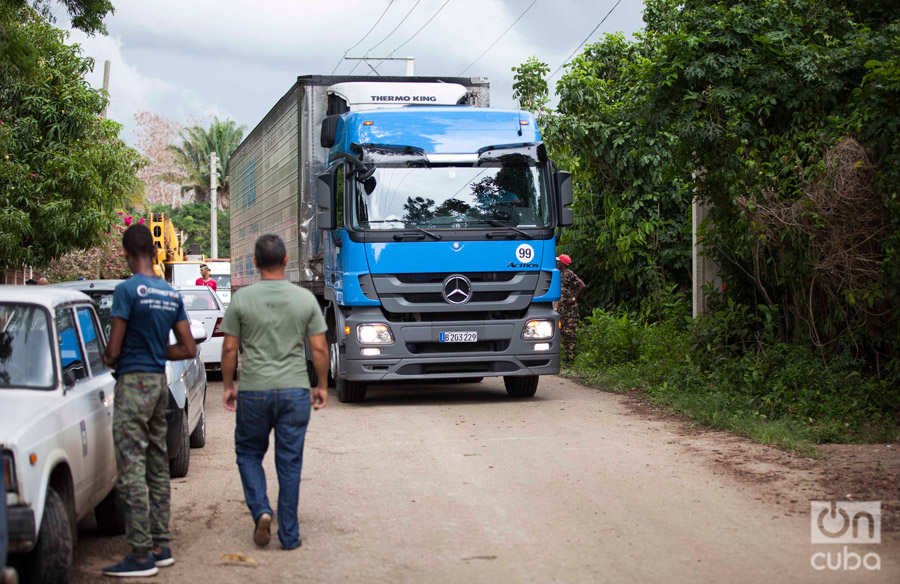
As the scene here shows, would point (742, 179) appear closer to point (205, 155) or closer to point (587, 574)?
point (587, 574)

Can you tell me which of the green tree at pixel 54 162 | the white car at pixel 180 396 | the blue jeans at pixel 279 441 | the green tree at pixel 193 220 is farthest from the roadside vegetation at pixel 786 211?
the green tree at pixel 193 220

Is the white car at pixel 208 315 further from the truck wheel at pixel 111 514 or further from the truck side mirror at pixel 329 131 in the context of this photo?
the truck wheel at pixel 111 514

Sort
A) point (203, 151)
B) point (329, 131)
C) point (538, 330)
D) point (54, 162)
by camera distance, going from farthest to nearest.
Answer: point (203, 151) < point (54, 162) < point (329, 131) < point (538, 330)

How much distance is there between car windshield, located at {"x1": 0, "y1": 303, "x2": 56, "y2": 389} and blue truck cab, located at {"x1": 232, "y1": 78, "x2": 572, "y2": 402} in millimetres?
6031

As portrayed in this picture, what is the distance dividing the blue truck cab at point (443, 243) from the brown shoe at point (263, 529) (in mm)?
5881

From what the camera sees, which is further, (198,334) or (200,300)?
(200,300)

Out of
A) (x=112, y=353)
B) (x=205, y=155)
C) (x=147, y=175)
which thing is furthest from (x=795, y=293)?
(x=147, y=175)

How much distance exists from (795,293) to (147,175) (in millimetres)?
58109

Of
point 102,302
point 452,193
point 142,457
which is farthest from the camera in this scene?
point 452,193

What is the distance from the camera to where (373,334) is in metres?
11.7

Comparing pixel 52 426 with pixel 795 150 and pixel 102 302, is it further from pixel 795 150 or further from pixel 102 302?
pixel 795 150

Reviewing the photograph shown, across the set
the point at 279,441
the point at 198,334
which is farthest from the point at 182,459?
the point at 279,441

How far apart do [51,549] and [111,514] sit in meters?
1.64

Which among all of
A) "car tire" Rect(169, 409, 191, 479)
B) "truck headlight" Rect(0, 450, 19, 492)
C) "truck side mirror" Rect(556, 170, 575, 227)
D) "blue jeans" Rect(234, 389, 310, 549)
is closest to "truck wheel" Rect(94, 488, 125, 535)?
"blue jeans" Rect(234, 389, 310, 549)
